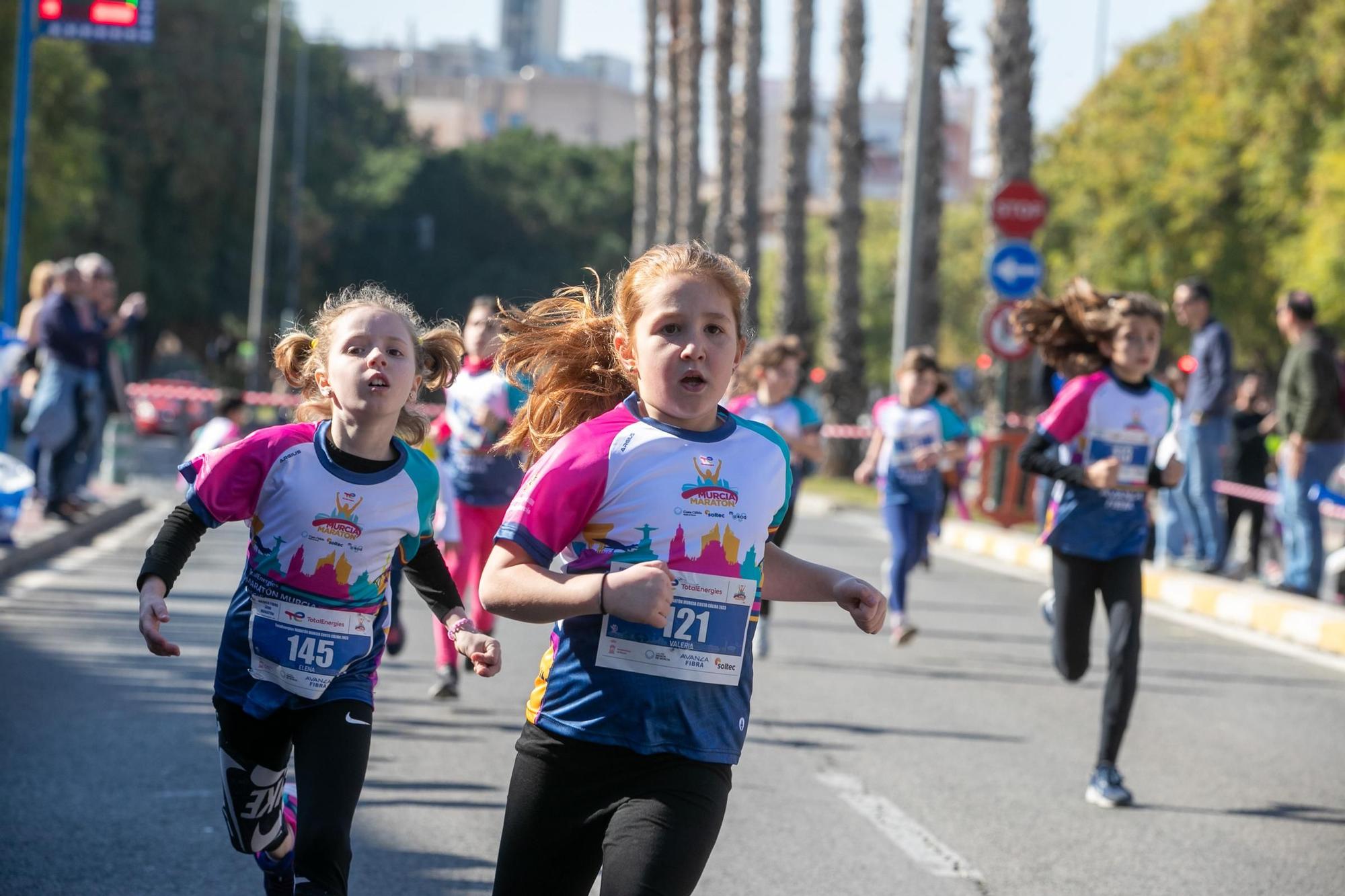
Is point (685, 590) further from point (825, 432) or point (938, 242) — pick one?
point (825, 432)

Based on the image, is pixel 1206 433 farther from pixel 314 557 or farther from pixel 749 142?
pixel 749 142

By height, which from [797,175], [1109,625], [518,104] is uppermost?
[518,104]

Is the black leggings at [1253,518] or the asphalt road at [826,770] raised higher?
the black leggings at [1253,518]

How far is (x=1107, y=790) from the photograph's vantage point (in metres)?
7.34

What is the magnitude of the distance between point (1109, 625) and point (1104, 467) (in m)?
0.65

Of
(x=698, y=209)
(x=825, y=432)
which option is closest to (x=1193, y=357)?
(x=825, y=432)

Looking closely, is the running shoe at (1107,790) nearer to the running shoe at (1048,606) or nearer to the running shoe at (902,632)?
the running shoe at (1048,606)

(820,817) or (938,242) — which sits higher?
(938,242)

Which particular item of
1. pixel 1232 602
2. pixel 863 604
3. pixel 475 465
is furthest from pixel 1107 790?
pixel 1232 602

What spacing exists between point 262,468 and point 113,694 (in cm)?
446

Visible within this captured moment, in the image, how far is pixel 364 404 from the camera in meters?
→ 4.73

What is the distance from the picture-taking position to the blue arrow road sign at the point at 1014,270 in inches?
776

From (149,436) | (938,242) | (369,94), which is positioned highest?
(369,94)

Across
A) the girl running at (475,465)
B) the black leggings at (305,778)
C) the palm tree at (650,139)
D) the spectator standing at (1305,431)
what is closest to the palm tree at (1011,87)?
the spectator standing at (1305,431)
